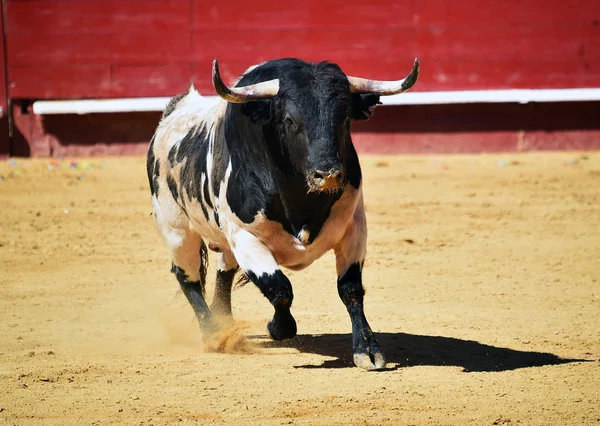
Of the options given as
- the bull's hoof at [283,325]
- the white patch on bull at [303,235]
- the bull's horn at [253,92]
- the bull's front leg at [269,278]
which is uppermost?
the bull's horn at [253,92]

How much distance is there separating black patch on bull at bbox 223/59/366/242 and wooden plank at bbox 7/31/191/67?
6.50 meters

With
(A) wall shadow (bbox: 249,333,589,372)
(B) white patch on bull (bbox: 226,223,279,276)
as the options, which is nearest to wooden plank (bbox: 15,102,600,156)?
(A) wall shadow (bbox: 249,333,589,372)

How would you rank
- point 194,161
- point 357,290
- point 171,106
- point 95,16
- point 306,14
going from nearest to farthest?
point 357,290
point 194,161
point 171,106
point 306,14
point 95,16

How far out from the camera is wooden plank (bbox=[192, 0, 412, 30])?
10641 millimetres

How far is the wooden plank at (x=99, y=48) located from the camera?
10852mm

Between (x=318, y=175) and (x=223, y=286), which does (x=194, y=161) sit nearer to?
(x=223, y=286)

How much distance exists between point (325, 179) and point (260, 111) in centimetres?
53

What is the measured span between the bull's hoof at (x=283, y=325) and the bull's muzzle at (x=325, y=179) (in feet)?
1.88

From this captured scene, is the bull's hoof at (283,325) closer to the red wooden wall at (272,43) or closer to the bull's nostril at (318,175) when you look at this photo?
the bull's nostril at (318,175)

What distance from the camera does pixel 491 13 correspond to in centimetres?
1063

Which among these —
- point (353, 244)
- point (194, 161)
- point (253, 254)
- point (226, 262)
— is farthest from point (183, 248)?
point (353, 244)

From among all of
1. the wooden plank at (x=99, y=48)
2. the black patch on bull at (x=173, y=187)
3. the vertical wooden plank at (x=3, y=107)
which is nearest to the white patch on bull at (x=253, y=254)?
the black patch on bull at (x=173, y=187)

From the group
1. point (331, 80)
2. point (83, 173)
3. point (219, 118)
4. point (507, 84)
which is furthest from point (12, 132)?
point (331, 80)

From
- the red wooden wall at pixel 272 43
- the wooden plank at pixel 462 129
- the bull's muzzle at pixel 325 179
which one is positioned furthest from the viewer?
the red wooden wall at pixel 272 43
